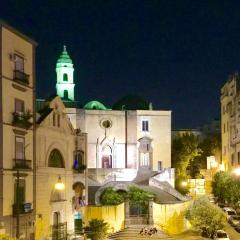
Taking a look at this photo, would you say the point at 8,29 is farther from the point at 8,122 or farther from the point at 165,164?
the point at 165,164

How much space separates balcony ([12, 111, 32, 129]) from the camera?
3316 cm

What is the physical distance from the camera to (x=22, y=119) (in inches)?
1326

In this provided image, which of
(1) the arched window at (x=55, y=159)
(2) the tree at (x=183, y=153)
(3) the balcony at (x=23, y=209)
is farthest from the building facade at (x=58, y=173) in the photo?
(2) the tree at (x=183, y=153)

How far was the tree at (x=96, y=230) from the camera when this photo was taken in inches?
1537

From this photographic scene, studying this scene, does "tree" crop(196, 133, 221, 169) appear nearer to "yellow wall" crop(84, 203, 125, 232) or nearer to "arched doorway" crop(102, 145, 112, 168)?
"arched doorway" crop(102, 145, 112, 168)

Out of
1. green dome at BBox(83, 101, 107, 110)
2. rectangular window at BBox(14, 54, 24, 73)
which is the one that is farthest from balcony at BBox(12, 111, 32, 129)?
green dome at BBox(83, 101, 107, 110)

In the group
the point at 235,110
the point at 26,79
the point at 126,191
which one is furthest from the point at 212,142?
the point at 26,79

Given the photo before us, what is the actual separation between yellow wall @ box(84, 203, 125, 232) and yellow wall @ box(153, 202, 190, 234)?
283 cm

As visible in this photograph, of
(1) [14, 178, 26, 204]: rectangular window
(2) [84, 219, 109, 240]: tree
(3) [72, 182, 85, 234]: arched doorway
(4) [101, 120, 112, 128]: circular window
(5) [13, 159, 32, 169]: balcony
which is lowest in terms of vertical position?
(2) [84, 219, 109, 240]: tree

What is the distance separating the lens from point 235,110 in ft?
227

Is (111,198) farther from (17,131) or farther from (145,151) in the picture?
(17,131)

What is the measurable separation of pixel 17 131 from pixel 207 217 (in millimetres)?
16171

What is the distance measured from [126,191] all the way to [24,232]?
21.1 meters

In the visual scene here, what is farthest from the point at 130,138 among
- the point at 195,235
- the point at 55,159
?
the point at 55,159
